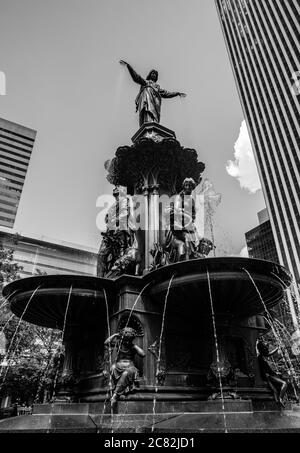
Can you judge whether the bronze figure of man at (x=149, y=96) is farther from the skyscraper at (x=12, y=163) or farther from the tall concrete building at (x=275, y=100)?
the skyscraper at (x=12, y=163)

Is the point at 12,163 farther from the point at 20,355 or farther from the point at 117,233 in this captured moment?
the point at 117,233

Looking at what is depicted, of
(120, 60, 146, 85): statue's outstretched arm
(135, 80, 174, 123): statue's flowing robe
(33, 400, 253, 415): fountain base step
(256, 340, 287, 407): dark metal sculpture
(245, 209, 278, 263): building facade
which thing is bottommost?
(33, 400, 253, 415): fountain base step

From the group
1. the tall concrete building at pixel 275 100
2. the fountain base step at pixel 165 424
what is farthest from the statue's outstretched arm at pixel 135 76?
the tall concrete building at pixel 275 100

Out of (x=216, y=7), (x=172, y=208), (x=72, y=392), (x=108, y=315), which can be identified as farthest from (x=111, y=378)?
(x=216, y=7)

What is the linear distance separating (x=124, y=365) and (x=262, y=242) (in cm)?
9202

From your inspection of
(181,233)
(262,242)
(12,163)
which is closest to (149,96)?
(181,233)

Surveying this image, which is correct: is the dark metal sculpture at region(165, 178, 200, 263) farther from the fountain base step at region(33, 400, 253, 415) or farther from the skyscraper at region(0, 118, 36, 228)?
the skyscraper at region(0, 118, 36, 228)

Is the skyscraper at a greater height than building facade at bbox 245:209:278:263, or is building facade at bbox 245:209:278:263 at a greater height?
the skyscraper

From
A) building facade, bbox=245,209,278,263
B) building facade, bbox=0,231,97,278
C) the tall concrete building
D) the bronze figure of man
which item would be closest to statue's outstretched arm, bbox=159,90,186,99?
the bronze figure of man

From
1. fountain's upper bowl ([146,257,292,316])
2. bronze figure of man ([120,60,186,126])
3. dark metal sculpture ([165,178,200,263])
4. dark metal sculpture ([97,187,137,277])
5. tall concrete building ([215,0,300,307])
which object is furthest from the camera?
tall concrete building ([215,0,300,307])

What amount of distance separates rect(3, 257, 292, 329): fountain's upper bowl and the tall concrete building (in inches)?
2808

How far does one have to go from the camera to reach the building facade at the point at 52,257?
182 ft

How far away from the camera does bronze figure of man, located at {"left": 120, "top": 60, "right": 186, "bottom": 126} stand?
37.1 feet
